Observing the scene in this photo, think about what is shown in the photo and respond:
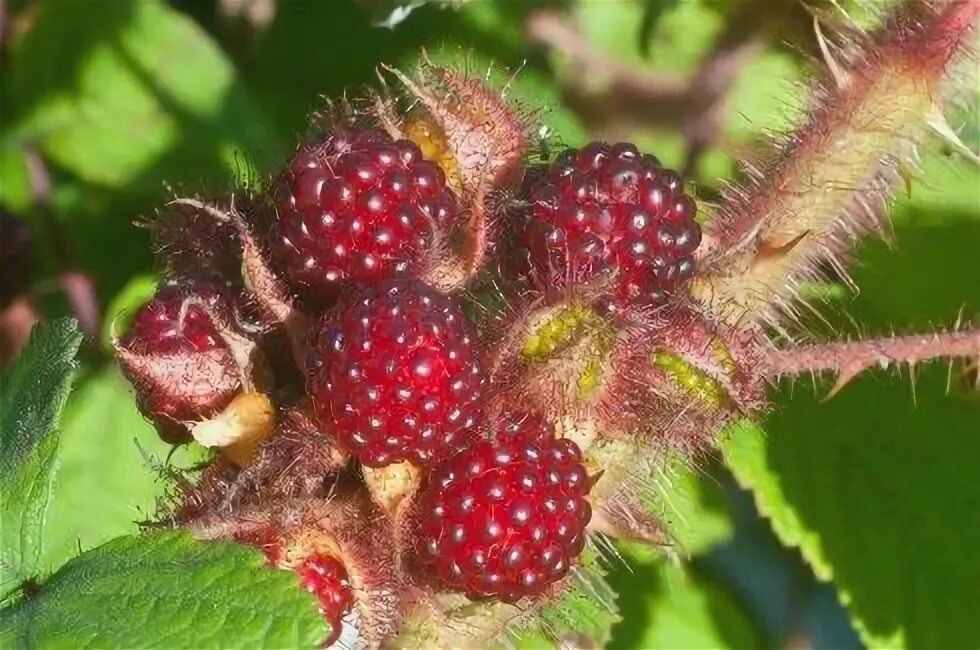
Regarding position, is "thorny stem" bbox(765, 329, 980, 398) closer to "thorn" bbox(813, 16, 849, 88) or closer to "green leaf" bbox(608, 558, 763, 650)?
"thorn" bbox(813, 16, 849, 88)

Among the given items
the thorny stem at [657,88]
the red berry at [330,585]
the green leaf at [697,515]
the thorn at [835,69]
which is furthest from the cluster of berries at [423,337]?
the thorny stem at [657,88]

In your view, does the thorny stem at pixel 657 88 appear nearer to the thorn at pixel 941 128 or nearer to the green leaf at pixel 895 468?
the green leaf at pixel 895 468

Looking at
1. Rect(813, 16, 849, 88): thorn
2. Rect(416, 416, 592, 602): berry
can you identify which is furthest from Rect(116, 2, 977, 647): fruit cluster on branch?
Rect(813, 16, 849, 88): thorn

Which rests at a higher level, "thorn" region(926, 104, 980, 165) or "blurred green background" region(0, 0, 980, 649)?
"thorn" region(926, 104, 980, 165)

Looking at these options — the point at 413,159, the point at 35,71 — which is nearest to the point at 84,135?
the point at 35,71

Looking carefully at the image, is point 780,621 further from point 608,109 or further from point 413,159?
point 413,159

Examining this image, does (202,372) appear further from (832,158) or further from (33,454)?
(832,158)

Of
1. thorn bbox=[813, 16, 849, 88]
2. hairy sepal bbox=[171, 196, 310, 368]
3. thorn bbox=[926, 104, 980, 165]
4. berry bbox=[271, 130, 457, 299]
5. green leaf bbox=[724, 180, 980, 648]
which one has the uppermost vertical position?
thorn bbox=[813, 16, 849, 88]
